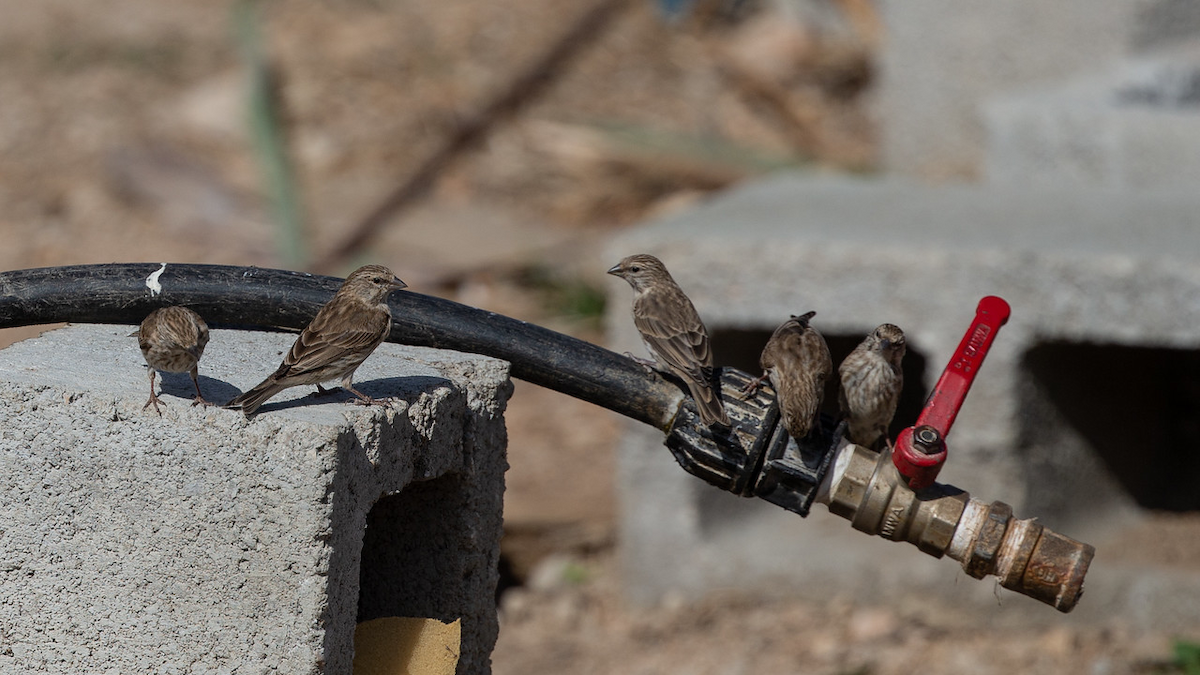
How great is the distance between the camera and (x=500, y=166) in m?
11.9

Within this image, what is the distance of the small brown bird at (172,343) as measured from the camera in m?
2.40

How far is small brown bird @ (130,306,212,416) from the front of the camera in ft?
7.88

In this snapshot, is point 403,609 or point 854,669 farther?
point 854,669

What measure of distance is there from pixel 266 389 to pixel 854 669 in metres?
4.31

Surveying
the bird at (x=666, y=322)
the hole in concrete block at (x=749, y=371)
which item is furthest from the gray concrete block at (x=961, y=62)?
the bird at (x=666, y=322)

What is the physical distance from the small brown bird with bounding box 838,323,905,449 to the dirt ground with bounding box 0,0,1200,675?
2543mm

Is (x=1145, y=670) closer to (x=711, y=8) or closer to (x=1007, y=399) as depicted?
(x=1007, y=399)

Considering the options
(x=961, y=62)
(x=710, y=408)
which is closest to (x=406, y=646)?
(x=710, y=408)

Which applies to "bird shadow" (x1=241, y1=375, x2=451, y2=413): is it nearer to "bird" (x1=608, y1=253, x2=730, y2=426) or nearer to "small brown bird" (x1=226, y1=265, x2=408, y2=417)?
"small brown bird" (x1=226, y1=265, x2=408, y2=417)

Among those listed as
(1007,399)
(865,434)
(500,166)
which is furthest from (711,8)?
(865,434)

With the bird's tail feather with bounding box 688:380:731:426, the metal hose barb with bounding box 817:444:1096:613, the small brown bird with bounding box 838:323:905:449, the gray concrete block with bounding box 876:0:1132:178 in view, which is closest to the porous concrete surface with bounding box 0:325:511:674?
the bird's tail feather with bounding box 688:380:731:426

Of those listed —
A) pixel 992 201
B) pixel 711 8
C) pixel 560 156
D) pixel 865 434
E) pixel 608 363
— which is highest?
pixel 711 8

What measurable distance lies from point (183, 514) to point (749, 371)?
179 inches

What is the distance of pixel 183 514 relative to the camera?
2.34 meters
